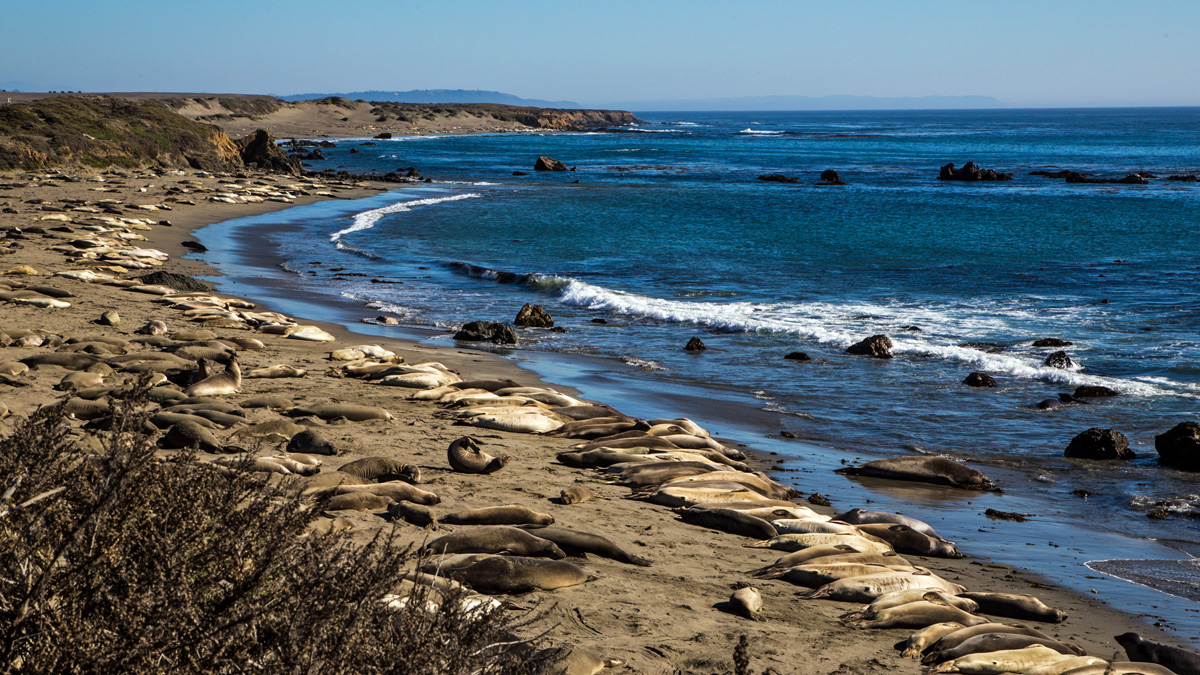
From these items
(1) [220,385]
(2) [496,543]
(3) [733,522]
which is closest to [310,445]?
(1) [220,385]

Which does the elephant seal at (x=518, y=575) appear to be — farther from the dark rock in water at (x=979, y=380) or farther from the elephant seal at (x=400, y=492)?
the dark rock in water at (x=979, y=380)

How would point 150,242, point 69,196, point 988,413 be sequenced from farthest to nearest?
point 69,196 → point 150,242 → point 988,413

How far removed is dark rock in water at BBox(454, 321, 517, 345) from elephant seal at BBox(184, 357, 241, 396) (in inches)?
250

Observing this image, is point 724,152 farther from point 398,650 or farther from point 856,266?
point 398,650

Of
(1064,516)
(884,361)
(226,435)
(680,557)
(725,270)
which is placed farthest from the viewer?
(725,270)

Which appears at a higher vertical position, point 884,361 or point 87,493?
point 87,493

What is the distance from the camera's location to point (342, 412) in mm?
9461

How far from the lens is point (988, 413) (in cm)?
1271

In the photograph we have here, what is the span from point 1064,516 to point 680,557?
458 centimetres

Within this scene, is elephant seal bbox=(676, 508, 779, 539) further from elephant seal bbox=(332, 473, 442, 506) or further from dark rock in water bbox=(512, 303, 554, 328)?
dark rock in water bbox=(512, 303, 554, 328)

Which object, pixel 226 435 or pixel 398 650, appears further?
pixel 226 435

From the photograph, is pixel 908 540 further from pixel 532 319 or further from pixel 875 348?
pixel 532 319

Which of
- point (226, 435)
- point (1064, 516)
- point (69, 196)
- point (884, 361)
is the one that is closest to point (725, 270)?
point (884, 361)

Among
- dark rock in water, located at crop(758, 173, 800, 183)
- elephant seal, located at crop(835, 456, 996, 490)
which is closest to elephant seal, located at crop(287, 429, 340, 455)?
elephant seal, located at crop(835, 456, 996, 490)
